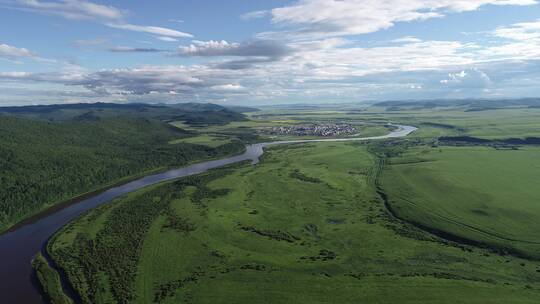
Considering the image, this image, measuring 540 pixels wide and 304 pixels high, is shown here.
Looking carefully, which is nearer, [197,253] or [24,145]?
[197,253]

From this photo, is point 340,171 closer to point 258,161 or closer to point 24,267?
point 258,161

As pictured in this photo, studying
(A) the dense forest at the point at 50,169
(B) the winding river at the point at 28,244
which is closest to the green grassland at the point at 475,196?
(B) the winding river at the point at 28,244

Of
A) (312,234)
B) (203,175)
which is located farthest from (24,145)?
(312,234)

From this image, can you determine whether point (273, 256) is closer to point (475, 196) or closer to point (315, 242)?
point (315, 242)

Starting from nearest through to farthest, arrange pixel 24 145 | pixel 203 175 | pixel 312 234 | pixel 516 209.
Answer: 1. pixel 312 234
2. pixel 516 209
3. pixel 203 175
4. pixel 24 145

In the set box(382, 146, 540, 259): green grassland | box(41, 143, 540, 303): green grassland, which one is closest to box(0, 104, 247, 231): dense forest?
box(41, 143, 540, 303): green grassland
